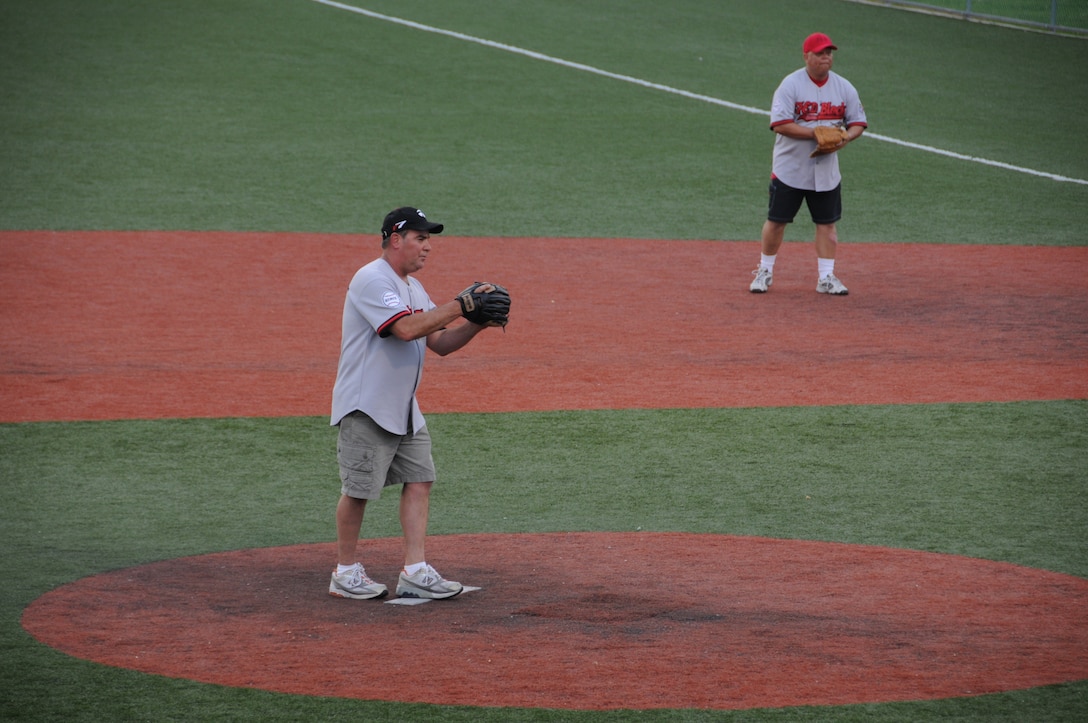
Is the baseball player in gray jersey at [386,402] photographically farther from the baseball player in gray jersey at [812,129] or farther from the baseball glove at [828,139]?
the baseball player in gray jersey at [812,129]

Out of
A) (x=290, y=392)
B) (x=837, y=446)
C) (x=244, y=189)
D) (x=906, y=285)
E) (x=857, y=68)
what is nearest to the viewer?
(x=837, y=446)

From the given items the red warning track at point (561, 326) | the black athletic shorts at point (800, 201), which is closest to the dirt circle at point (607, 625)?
the red warning track at point (561, 326)

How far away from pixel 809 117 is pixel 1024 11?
53.0 ft

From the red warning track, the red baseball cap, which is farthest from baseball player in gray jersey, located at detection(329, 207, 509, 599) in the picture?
the red baseball cap

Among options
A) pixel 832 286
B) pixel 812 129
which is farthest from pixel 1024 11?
pixel 812 129

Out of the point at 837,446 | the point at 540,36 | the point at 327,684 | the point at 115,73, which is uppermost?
the point at 540,36

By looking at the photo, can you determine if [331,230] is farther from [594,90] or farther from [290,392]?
[594,90]

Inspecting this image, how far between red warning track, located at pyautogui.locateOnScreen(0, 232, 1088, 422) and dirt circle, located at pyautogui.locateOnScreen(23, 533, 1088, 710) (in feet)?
8.62

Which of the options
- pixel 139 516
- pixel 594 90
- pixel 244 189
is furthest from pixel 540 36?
pixel 139 516

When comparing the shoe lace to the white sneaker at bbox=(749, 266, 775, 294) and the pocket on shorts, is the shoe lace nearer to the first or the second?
the pocket on shorts

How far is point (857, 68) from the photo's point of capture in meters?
23.0

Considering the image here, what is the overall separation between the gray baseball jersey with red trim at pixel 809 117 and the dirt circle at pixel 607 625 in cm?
553

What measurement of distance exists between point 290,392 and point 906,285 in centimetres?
604

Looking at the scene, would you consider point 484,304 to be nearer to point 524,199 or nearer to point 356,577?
point 356,577
